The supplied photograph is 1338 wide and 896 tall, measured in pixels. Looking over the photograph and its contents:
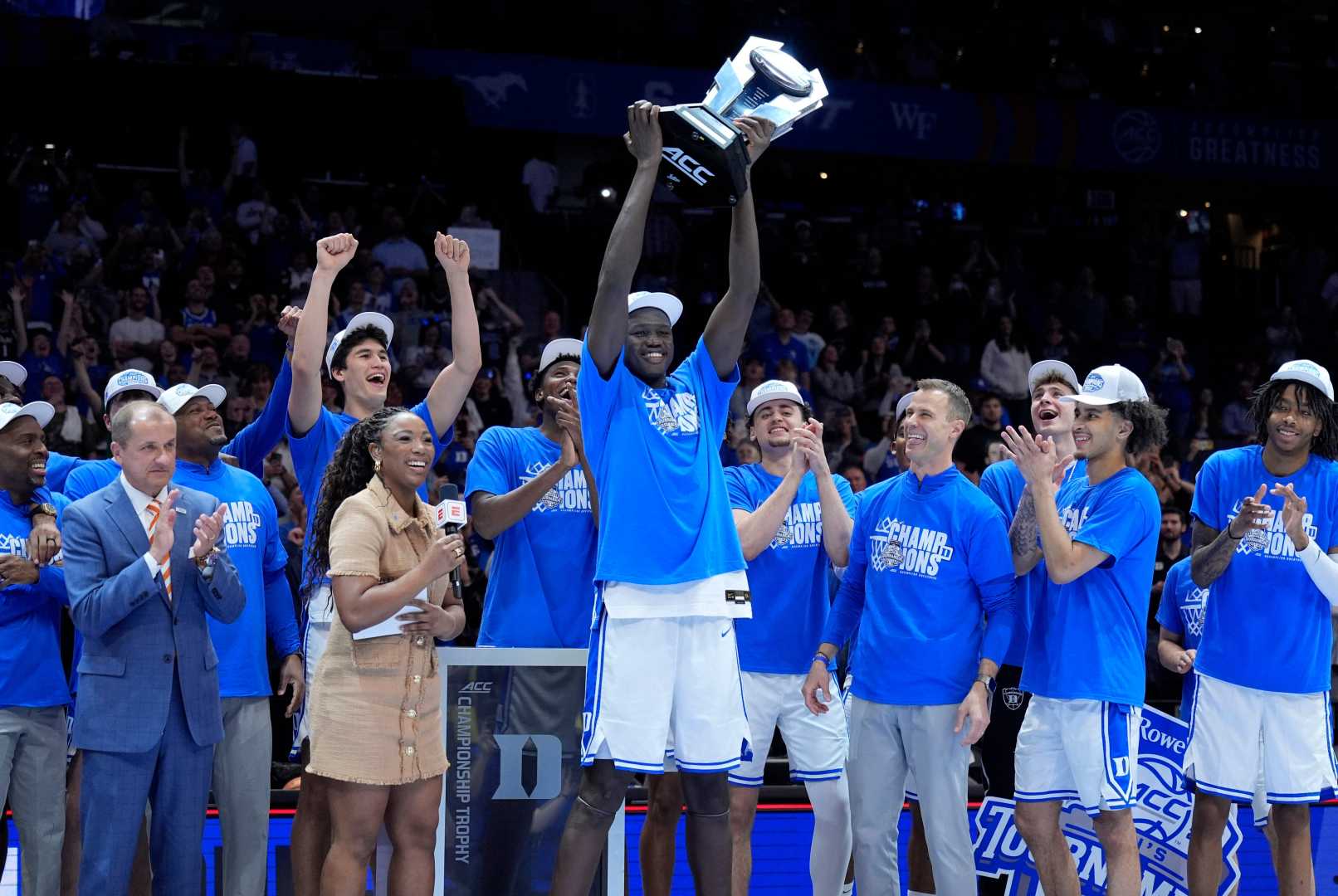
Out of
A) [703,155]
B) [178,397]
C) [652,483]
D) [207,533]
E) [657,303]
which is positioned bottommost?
[207,533]

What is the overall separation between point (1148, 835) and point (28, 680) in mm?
4546

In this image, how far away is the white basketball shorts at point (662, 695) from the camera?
13.9ft

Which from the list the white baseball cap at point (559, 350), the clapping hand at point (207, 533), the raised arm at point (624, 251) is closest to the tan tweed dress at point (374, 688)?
the clapping hand at point (207, 533)

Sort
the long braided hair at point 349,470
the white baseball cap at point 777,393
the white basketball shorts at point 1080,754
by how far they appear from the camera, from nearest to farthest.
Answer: the long braided hair at point 349,470, the white basketball shorts at point 1080,754, the white baseball cap at point 777,393

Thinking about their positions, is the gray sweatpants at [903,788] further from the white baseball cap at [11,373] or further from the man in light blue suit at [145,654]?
the white baseball cap at [11,373]

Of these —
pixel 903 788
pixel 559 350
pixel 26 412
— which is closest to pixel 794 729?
pixel 903 788

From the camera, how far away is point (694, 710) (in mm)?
4293

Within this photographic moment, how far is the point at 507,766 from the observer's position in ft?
17.4

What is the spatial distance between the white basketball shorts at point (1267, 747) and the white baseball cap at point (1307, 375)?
45.0 inches

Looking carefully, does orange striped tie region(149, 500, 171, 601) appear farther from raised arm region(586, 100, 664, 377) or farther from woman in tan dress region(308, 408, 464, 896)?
raised arm region(586, 100, 664, 377)

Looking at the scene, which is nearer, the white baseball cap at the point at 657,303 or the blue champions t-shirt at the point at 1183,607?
the white baseball cap at the point at 657,303

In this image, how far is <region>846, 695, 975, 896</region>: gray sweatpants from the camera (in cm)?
517

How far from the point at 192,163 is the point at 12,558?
10.1 metres

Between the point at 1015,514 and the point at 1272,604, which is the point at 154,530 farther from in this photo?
the point at 1272,604
